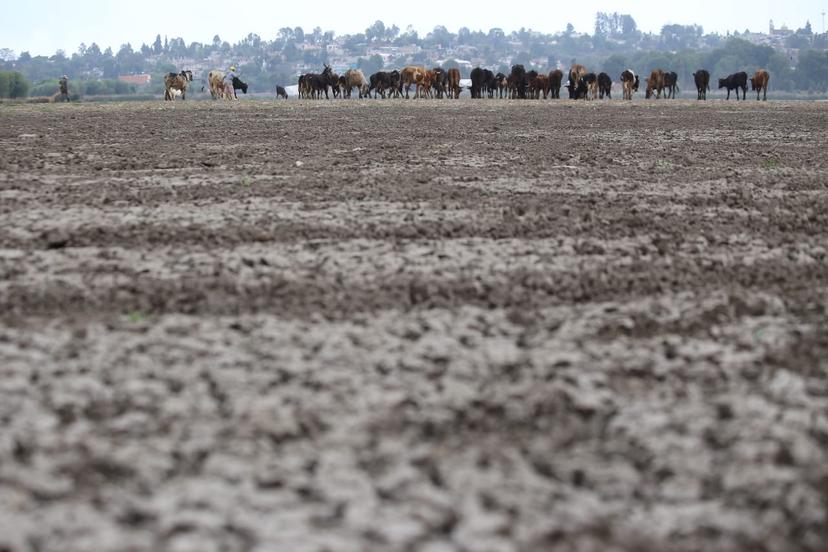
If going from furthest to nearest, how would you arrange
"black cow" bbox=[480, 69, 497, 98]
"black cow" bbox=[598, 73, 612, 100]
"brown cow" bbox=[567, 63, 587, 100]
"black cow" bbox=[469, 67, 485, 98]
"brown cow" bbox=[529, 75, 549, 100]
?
"black cow" bbox=[480, 69, 497, 98] → "black cow" bbox=[469, 67, 485, 98] → "black cow" bbox=[598, 73, 612, 100] → "brown cow" bbox=[529, 75, 549, 100] → "brown cow" bbox=[567, 63, 587, 100]

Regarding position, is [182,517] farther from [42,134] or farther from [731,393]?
[42,134]

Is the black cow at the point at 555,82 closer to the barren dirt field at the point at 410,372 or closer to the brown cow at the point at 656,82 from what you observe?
the brown cow at the point at 656,82

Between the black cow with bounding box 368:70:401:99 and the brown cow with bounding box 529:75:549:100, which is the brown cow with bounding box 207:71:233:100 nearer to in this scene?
the black cow with bounding box 368:70:401:99

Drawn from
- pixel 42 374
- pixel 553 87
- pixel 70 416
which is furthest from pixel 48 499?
pixel 553 87

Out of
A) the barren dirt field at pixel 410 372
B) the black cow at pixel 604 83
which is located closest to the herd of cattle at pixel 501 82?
the black cow at pixel 604 83

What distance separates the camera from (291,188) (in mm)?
10195

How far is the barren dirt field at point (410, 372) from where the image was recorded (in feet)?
10.8

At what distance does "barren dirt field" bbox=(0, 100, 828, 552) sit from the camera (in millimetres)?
3279

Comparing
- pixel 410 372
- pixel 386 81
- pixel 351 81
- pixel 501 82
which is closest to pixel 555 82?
pixel 501 82

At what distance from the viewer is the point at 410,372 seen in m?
4.56

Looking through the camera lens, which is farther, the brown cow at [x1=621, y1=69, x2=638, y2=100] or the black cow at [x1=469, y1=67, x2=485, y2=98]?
the black cow at [x1=469, y1=67, x2=485, y2=98]

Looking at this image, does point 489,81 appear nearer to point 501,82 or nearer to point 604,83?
point 501,82


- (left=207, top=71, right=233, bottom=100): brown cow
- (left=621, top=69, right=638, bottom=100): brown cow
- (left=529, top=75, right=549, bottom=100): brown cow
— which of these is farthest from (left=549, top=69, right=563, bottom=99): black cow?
(left=207, top=71, right=233, bottom=100): brown cow

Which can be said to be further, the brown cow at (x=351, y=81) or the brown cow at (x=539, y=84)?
the brown cow at (x=351, y=81)
